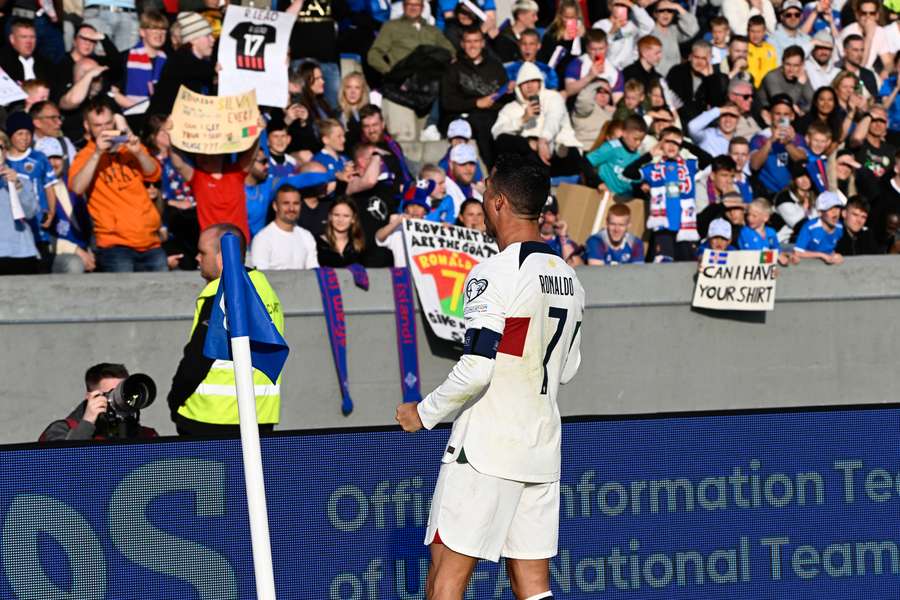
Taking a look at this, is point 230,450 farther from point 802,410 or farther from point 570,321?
point 802,410

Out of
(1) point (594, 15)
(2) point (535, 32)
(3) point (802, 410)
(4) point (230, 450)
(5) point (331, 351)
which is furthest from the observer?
(1) point (594, 15)

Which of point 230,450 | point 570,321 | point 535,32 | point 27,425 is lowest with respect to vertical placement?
point 27,425

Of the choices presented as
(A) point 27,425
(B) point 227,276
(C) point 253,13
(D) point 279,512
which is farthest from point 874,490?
(C) point 253,13

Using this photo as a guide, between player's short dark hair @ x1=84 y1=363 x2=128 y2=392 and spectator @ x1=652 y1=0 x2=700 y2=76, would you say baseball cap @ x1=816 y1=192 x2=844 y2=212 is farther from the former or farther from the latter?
player's short dark hair @ x1=84 y1=363 x2=128 y2=392

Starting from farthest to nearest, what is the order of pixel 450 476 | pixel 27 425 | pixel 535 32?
pixel 535 32 → pixel 27 425 → pixel 450 476

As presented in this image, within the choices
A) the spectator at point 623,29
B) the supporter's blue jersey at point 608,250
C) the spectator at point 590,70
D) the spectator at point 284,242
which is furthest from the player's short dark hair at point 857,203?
the spectator at point 284,242

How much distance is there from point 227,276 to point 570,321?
51.7 inches

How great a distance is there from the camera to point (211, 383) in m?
7.61

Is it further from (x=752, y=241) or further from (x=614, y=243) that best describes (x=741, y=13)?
(x=614, y=243)

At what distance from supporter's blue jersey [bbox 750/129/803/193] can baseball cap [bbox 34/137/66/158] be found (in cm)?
658

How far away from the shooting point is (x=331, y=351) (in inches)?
468

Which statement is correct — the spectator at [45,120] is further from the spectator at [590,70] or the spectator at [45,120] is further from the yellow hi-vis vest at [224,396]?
the spectator at [590,70]

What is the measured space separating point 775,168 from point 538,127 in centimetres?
252

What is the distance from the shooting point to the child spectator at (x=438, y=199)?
12578 mm
